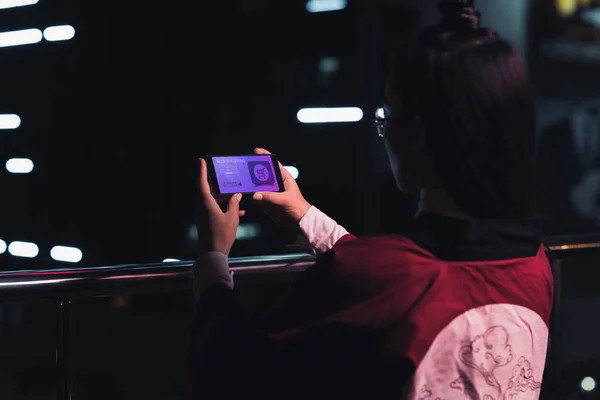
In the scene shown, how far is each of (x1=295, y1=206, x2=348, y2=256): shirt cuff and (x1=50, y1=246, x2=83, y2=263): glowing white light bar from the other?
8.38 feet

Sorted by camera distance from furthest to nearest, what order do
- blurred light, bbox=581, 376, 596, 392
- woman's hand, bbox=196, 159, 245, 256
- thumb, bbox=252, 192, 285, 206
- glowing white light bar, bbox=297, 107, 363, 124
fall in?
glowing white light bar, bbox=297, 107, 363, 124, blurred light, bbox=581, 376, 596, 392, thumb, bbox=252, 192, 285, 206, woman's hand, bbox=196, 159, 245, 256

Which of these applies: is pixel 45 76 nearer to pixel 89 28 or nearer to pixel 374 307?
pixel 89 28

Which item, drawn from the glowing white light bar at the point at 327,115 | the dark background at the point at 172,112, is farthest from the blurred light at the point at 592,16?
the glowing white light bar at the point at 327,115

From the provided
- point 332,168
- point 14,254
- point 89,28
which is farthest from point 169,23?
point 14,254

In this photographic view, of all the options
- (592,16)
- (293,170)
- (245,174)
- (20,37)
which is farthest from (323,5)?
(592,16)

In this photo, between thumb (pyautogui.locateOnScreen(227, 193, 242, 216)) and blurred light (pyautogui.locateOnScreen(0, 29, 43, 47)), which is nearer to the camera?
thumb (pyautogui.locateOnScreen(227, 193, 242, 216))

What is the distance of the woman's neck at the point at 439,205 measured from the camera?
1541 mm

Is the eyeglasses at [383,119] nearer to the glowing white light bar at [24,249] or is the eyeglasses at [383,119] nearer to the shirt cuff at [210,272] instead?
the shirt cuff at [210,272]

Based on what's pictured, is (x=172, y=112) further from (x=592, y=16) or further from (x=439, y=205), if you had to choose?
(x=592, y=16)

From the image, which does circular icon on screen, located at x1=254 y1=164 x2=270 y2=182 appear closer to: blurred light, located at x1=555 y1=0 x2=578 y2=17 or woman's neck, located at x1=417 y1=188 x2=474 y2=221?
woman's neck, located at x1=417 y1=188 x2=474 y2=221

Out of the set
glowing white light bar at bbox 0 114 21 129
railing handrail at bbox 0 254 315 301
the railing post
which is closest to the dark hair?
railing handrail at bbox 0 254 315 301

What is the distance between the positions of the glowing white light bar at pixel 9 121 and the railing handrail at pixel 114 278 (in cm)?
244

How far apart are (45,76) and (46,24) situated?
246 millimetres

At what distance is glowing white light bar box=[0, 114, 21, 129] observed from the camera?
4.40 metres
